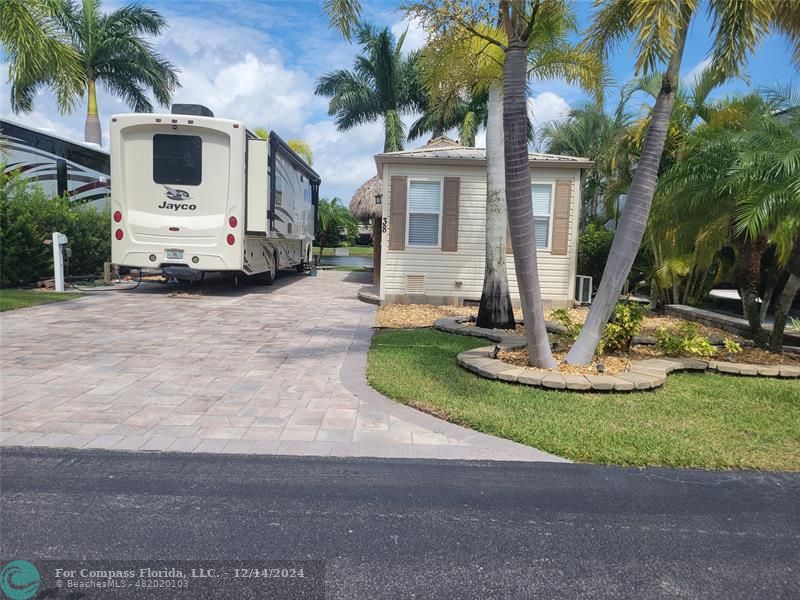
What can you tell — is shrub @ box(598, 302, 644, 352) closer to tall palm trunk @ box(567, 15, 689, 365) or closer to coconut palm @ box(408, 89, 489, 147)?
tall palm trunk @ box(567, 15, 689, 365)

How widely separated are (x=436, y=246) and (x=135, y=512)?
391 inches

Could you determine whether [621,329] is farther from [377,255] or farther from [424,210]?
[377,255]

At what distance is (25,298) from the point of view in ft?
35.9

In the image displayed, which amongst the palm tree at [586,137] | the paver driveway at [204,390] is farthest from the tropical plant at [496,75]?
the palm tree at [586,137]

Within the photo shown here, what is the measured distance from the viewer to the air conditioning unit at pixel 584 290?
13297mm

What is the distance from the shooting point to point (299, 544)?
2.88 meters

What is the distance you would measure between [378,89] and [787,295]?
72.8 ft

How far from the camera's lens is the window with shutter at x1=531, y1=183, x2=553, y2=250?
12.4 metres

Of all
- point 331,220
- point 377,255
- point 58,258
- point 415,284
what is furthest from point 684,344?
point 331,220

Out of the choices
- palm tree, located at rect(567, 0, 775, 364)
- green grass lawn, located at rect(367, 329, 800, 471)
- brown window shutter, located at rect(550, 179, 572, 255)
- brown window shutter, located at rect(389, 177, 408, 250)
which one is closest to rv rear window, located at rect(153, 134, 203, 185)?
brown window shutter, located at rect(389, 177, 408, 250)

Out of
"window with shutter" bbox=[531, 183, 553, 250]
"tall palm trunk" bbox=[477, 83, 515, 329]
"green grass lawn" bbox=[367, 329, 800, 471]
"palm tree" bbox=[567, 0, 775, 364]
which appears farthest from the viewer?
"window with shutter" bbox=[531, 183, 553, 250]

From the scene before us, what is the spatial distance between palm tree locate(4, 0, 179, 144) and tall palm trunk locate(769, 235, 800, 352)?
78.8 ft

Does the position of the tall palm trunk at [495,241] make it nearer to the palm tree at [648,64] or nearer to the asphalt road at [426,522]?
the palm tree at [648,64]

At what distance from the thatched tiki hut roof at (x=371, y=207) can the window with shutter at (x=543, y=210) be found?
6.34 meters
